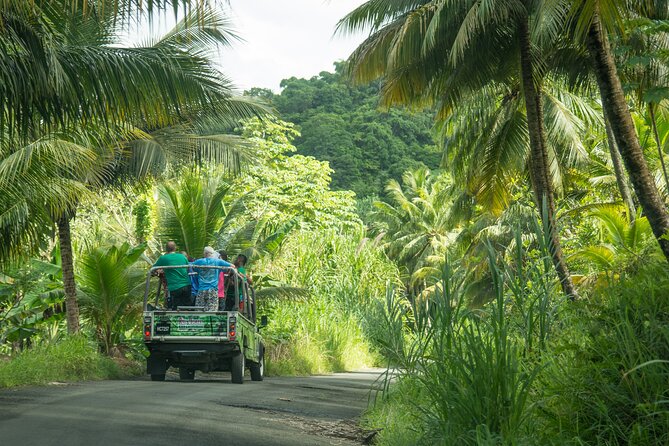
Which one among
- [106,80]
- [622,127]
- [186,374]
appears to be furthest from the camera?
[186,374]

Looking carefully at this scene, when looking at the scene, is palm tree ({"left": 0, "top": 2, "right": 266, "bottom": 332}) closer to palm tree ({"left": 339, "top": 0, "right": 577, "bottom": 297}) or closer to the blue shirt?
the blue shirt

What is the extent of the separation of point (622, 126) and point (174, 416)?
5.88 metres

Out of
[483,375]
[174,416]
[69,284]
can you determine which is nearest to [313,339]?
[69,284]

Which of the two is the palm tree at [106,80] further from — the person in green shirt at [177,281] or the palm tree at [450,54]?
the palm tree at [450,54]

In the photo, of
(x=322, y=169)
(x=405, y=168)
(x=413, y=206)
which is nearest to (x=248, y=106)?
(x=322, y=169)

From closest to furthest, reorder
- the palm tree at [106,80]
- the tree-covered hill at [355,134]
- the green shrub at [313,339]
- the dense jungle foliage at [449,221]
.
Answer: the dense jungle foliage at [449,221]
the palm tree at [106,80]
the green shrub at [313,339]
the tree-covered hill at [355,134]

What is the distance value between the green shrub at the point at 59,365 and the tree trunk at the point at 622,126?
10.2 m

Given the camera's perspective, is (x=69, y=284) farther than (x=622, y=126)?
Yes

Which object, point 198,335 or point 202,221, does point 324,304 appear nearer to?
point 202,221

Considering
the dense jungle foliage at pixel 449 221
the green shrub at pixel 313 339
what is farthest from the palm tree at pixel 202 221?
the green shrub at pixel 313 339

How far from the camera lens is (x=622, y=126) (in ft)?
33.5

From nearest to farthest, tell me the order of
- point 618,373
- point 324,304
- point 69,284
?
point 618,373 → point 69,284 → point 324,304

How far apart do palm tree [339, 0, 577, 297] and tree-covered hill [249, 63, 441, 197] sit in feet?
119

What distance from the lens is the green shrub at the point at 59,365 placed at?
1544 cm
